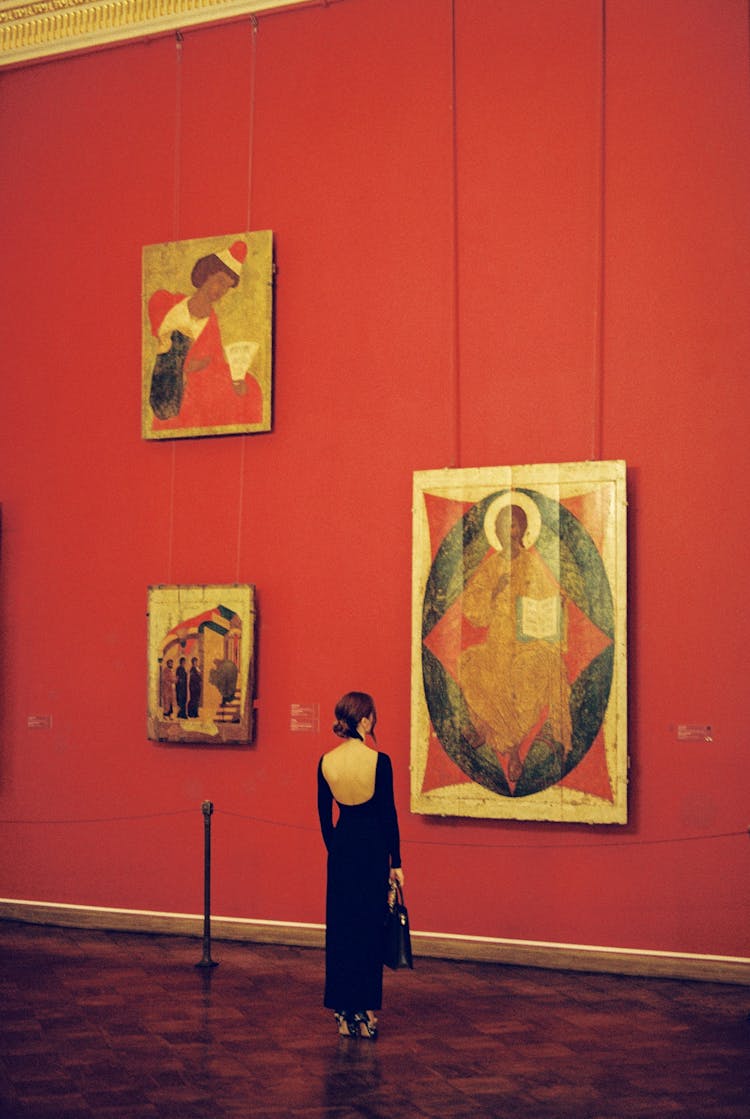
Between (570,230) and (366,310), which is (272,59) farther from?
(570,230)

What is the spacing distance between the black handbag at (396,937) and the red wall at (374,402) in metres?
2.25

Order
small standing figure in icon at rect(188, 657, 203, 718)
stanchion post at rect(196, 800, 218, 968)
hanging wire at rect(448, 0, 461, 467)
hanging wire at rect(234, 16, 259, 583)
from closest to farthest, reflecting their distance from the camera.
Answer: stanchion post at rect(196, 800, 218, 968) < hanging wire at rect(448, 0, 461, 467) < small standing figure in icon at rect(188, 657, 203, 718) < hanging wire at rect(234, 16, 259, 583)

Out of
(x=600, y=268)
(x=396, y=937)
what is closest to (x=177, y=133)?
(x=600, y=268)

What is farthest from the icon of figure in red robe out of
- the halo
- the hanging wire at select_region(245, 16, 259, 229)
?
the halo

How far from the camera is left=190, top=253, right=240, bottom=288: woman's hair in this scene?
10188 mm

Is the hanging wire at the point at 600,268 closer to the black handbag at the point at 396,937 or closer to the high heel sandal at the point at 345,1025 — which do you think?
the black handbag at the point at 396,937

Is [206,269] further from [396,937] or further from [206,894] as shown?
[396,937]

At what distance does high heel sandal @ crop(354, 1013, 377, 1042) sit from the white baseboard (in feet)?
6.90

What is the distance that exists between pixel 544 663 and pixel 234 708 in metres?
2.40

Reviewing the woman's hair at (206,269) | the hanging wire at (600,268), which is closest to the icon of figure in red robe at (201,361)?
the woman's hair at (206,269)

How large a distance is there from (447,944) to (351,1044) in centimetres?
229

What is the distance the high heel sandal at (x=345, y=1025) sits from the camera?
706cm

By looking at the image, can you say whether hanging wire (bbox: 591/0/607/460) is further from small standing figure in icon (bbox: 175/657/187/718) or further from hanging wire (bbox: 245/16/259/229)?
small standing figure in icon (bbox: 175/657/187/718)

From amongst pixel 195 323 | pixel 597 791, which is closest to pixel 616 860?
pixel 597 791
